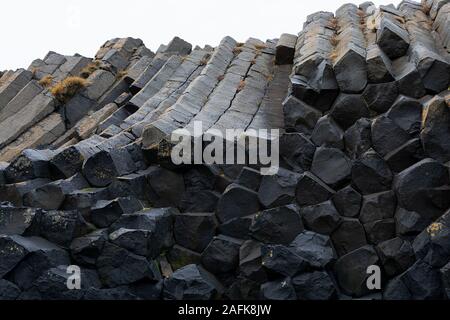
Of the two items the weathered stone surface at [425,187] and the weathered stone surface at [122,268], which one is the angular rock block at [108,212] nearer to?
the weathered stone surface at [122,268]

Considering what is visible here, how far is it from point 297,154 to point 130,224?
406 centimetres

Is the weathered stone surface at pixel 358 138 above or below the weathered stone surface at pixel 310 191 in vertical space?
above

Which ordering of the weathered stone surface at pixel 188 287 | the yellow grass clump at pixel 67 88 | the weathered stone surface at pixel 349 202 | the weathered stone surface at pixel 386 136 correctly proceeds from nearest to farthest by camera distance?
the weathered stone surface at pixel 188 287, the weathered stone surface at pixel 349 202, the weathered stone surface at pixel 386 136, the yellow grass clump at pixel 67 88

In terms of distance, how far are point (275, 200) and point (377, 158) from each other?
2.36 metres

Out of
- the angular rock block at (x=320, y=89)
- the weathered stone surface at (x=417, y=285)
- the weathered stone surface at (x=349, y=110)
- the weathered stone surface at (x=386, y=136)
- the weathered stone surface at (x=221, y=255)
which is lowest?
the weathered stone surface at (x=417, y=285)

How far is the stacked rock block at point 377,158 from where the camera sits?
464 inches

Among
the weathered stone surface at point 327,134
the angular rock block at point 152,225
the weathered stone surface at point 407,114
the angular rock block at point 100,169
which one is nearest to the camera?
the angular rock block at point 152,225

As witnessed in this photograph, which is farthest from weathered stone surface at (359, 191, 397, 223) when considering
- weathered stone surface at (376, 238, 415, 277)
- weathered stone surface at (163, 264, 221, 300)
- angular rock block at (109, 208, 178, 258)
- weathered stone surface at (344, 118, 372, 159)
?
angular rock block at (109, 208, 178, 258)

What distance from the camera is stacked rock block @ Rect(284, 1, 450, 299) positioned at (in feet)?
38.6

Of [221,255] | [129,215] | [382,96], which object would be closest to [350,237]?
[221,255]

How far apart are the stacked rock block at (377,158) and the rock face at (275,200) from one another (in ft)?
0.10

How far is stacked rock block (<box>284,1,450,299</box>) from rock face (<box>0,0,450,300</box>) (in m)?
0.03

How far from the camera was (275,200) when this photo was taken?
12.6m

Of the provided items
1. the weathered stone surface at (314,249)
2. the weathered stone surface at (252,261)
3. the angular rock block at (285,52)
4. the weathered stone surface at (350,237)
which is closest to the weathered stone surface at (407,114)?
the weathered stone surface at (350,237)
